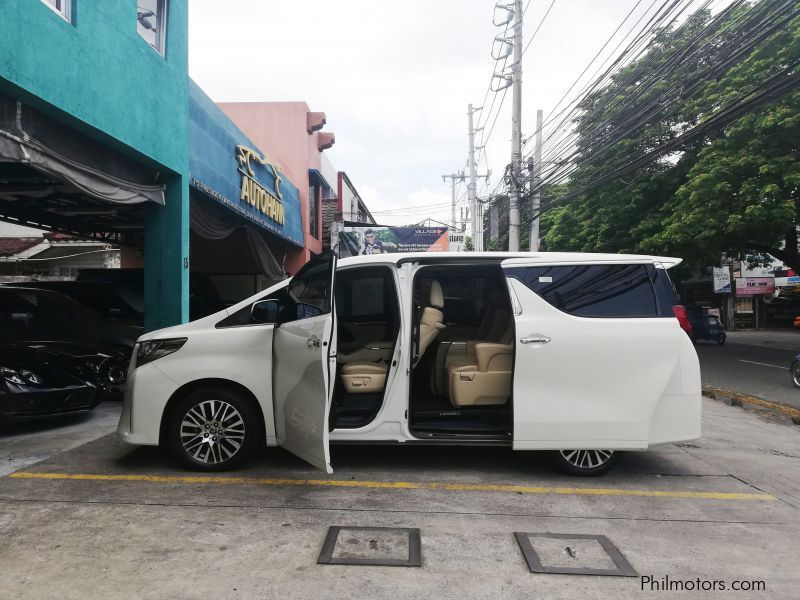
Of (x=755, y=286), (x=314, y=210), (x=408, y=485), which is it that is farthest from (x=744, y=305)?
(x=408, y=485)

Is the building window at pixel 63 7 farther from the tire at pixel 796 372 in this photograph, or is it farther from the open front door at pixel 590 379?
the tire at pixel 796 372

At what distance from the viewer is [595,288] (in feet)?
14.9

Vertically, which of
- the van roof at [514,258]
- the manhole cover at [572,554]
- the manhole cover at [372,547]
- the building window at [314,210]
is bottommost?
the manhole cover at [572,554]

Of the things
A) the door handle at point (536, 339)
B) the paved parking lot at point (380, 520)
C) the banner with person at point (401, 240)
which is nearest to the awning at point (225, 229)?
the paved parking lot at point (380, 520)


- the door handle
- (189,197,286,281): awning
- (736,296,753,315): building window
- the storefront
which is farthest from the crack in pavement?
(736,296,753,315): building window

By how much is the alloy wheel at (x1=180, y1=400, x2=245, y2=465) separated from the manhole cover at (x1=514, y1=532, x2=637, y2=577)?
2.31 meters

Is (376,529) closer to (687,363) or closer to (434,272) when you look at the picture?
(434,272)

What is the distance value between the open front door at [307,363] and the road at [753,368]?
8043 millimetres

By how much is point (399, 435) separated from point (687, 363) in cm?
230

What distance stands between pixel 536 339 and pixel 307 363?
5.70 feet

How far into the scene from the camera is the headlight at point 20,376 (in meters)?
5.85

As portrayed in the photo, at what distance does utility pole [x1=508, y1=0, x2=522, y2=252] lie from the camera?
16.9 metres

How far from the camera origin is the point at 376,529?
3.60m

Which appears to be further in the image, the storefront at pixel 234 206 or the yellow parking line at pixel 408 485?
the storefront at pixel 234 206
